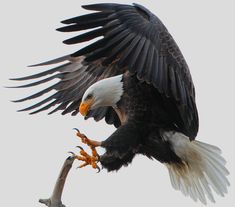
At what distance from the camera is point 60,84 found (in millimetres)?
7820

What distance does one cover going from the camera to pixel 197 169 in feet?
24.3

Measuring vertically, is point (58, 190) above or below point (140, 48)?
below

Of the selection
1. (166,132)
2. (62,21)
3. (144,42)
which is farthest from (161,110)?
(62,21)

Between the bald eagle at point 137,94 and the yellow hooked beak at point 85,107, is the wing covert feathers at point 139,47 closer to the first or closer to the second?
the bald eagle at point 137,94

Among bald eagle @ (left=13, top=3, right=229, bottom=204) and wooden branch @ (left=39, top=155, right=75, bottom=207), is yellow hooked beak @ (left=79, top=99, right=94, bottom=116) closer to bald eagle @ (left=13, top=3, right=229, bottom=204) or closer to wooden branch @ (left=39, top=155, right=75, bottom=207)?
bald eagle @ (left=13, top=3, right=229, bottom=204)

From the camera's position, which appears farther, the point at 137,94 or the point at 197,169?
the point at 197,169

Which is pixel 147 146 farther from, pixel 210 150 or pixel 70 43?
pixel 70 43

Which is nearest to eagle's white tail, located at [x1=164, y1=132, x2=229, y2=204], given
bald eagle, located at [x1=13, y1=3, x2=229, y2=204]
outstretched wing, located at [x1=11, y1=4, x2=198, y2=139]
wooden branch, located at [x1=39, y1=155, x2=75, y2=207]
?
bald eagle, located at [x1=13, y1=3, x2=229, y2=204]

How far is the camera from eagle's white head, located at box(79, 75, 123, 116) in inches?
276

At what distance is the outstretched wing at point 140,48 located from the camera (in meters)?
6.27

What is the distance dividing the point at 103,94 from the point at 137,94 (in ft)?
0.86

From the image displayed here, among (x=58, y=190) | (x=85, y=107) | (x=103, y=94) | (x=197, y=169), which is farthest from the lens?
(x=197, y=169)

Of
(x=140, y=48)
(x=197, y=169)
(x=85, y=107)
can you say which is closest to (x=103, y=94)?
(x=85, y=107)

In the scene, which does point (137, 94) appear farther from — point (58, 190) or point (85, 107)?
point (58, 190)
